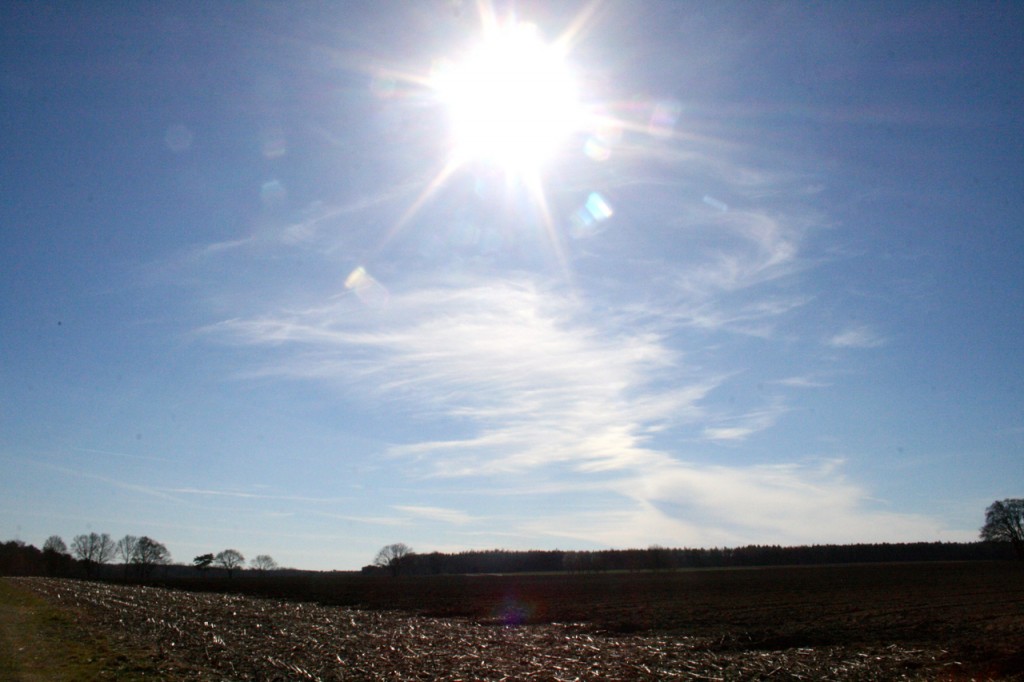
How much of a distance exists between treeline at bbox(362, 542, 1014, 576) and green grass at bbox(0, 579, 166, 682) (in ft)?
444

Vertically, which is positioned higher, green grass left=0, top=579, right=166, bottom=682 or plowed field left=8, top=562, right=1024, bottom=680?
green grass left=0, top=579, right=166, bottom=682

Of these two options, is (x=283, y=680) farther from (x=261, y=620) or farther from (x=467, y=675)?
(x=261, y=620)

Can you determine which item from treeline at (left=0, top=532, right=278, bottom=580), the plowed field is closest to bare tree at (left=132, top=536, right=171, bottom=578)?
treeline at (left=0, top=532, right=278, bottom=580)

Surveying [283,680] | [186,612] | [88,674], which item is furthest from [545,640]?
[186,612]

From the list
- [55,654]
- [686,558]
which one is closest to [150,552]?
[686,558]

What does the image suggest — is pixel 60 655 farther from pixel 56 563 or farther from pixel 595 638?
pixel 56 563

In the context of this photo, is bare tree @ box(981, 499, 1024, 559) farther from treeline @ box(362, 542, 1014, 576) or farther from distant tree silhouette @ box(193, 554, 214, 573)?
distant tree silhouette @ box(193, 554, 214, 573)

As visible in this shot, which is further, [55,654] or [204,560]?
[204,560]

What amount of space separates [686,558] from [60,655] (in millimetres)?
170242

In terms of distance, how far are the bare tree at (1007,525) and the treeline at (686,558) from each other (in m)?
32.2

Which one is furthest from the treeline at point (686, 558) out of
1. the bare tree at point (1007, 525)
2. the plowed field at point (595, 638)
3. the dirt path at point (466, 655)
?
the dirt path at point (466, 655)

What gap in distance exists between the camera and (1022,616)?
1236 inches

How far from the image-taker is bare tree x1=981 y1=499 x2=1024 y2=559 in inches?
4801

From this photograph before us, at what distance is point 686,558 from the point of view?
17100cm
